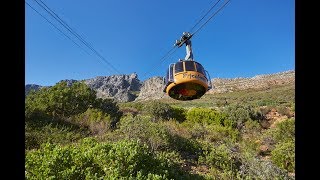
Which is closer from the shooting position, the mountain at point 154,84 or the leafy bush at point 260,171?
the leafy bush at point 260,171

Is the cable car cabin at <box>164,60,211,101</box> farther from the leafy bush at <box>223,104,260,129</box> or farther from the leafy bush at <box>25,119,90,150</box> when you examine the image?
the leafy bush at <box>223,104,260,129</box>

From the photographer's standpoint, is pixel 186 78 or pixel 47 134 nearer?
pixel 186 78

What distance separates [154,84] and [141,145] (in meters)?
107

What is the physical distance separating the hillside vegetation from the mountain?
11.1 m

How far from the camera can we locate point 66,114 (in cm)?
2292

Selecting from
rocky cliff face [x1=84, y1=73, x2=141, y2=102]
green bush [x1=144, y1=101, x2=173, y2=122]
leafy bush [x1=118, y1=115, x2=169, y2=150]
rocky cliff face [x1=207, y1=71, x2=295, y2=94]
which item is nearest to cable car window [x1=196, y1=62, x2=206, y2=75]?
leafy bush [x1=118, y1=115, x2=169, y2=150]

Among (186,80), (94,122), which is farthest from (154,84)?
(186,80)

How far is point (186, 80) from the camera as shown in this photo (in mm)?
8977

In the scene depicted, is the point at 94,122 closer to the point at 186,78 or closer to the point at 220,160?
the point at 220,160

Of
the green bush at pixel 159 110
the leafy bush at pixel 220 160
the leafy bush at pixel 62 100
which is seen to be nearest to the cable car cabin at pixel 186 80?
the leafy bush at pixel 220 160

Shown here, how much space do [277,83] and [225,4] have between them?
80632 millimetres

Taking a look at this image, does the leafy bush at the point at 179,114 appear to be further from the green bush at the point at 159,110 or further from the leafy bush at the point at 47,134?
the leafy bush at the point at 47,134

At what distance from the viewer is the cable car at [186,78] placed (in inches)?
359
